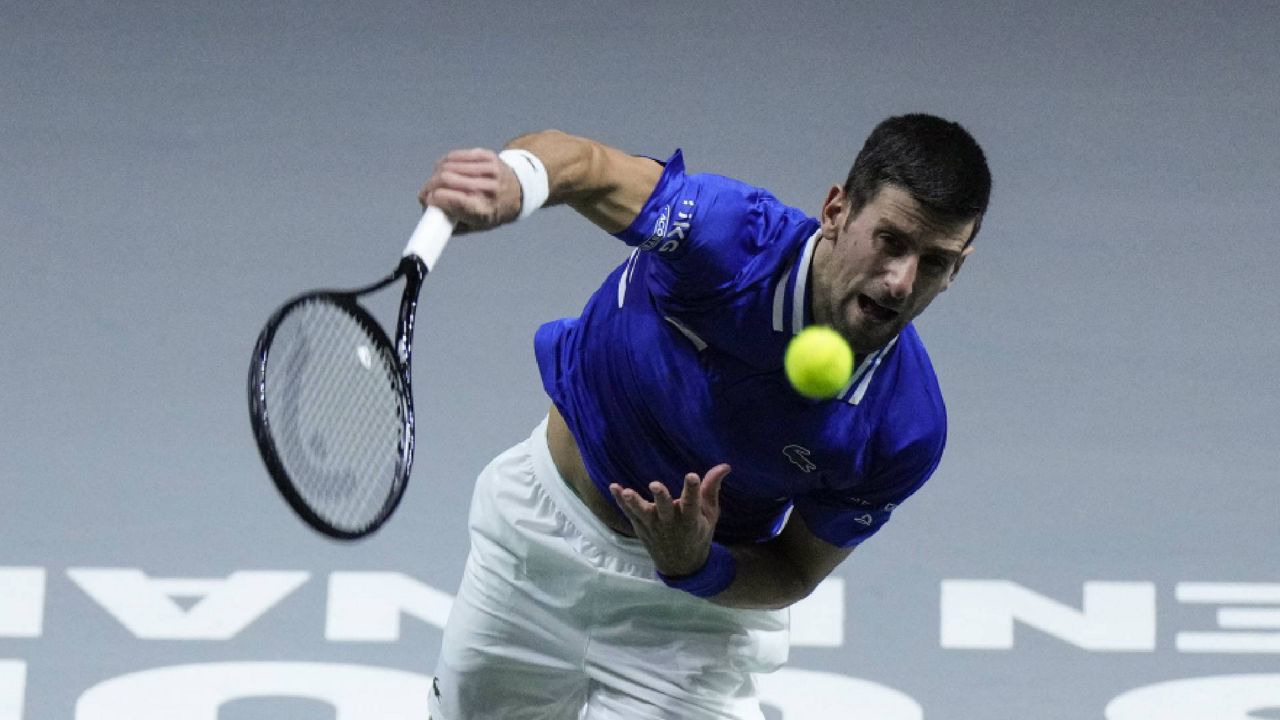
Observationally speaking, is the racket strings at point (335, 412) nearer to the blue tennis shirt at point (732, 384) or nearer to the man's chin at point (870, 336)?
the blue tennis shirt at point (732, 384)

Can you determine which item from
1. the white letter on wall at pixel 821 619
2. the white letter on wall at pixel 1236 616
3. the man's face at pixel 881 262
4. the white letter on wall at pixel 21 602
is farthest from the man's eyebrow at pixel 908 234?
the white letter on wall at pixel 21 602

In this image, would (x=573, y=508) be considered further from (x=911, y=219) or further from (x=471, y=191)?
(x=471, y=191)

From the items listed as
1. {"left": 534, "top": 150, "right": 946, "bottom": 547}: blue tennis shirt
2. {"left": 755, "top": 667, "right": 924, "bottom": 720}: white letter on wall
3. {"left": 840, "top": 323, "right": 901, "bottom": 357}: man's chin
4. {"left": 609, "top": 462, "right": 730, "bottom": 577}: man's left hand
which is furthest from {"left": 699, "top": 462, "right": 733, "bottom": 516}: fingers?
{"left": 755, "top": 667, "right": 924, "bottom": 720}: white letter on wall

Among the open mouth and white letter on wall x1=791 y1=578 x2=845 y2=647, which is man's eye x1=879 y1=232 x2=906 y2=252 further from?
white letter on wall x1=791 y1=578 x2=845 y2=647

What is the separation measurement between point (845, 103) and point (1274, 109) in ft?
3.34

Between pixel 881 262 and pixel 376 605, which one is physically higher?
pixel 881 262

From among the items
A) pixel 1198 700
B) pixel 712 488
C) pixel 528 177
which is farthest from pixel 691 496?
pixel 1198 700

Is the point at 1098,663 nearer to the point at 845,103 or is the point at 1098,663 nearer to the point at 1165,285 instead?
the point at 1165,285

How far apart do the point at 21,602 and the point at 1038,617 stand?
221 cm

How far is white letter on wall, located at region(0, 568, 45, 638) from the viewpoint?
4148 millimetres

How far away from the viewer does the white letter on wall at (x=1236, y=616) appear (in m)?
4.27

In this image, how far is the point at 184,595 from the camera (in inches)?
165

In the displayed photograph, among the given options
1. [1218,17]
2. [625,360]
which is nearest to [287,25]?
[625,360]

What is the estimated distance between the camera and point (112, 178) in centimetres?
Answer: 440
